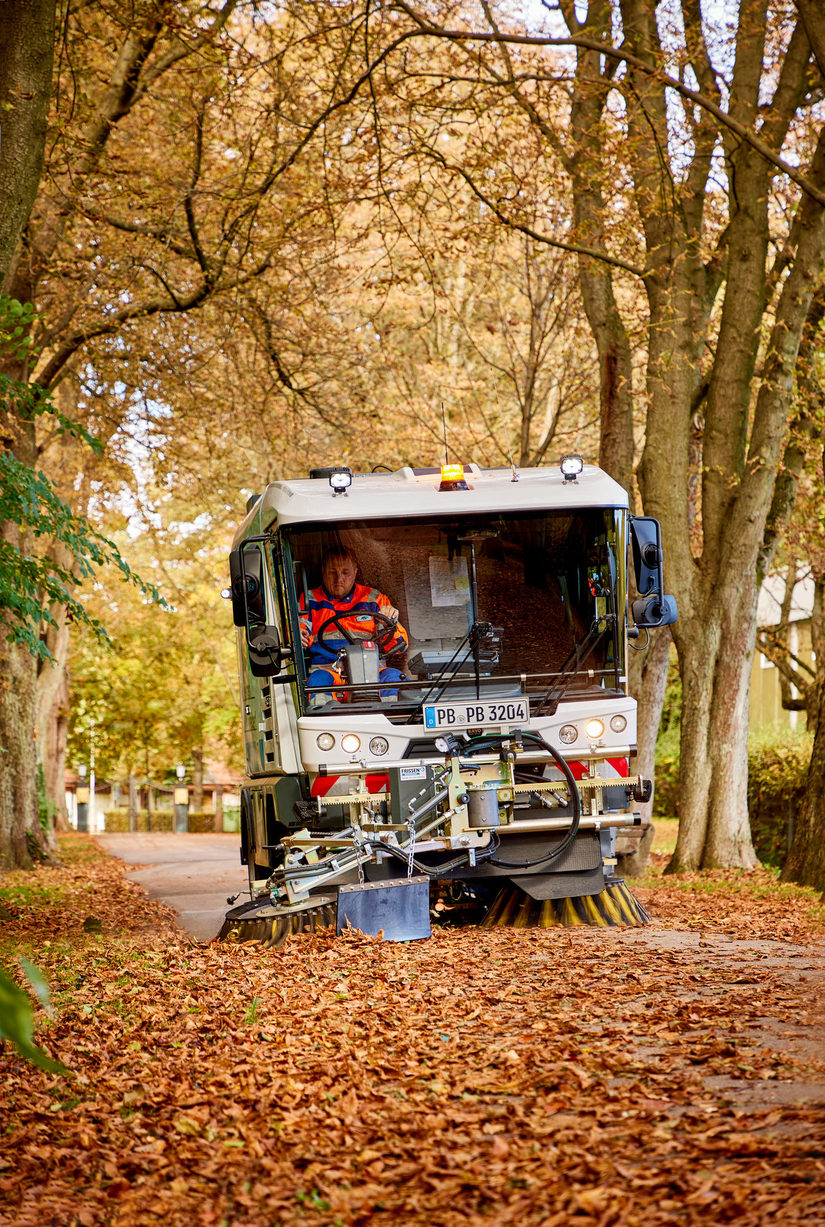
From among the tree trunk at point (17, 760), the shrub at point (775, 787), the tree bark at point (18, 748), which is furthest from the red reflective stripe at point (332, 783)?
the shrub at point (775, 787)

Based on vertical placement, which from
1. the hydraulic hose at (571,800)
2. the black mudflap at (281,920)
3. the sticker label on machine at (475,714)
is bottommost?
the black mudflap at (281,920)

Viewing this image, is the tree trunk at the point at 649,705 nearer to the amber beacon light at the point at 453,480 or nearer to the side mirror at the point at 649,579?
the side mirror at the point at 649,579

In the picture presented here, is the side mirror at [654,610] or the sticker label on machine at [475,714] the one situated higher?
the side mirror at [654,610]

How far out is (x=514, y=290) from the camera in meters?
25.2

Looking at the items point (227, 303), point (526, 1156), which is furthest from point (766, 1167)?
point (227, 303)

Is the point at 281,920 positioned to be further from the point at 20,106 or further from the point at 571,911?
the point at 20,106

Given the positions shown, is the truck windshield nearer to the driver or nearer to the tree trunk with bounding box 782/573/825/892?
the driver

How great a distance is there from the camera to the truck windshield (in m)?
10.2

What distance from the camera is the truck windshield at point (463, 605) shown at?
10.2m

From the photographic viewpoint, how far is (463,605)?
1029 centimetres

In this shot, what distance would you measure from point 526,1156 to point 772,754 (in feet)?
→ 64.2

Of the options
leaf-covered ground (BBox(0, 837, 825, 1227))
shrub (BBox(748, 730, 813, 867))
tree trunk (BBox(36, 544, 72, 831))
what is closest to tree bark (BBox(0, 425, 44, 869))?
tree trunk (BBox(36, 544, 72, 831))

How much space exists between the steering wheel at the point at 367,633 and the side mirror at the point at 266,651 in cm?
30

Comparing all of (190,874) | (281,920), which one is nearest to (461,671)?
(281,920)
